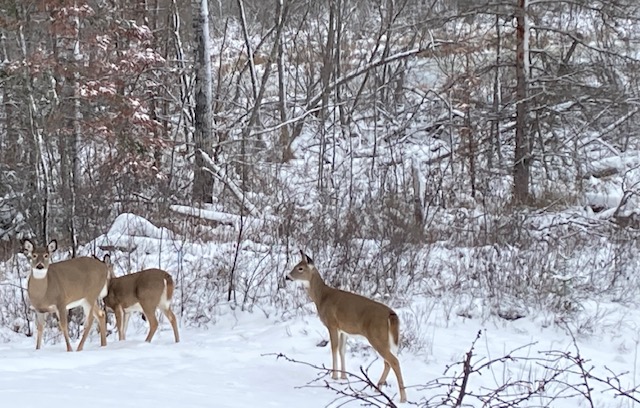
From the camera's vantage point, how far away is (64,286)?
6.89 m

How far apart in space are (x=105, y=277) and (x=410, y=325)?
10.3 ft

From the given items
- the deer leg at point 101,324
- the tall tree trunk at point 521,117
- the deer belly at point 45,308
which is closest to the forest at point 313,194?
the tall tree trunk at point 521,117

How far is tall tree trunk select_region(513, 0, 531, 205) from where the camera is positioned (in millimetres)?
14695

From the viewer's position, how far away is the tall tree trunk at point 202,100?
48.6 ft

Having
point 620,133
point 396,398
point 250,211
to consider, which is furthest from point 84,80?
point 620,133

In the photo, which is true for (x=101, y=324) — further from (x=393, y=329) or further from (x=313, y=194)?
(x=313, y=194)

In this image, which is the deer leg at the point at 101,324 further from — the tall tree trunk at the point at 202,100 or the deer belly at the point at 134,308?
the tall tree trunk at the point at 202,100

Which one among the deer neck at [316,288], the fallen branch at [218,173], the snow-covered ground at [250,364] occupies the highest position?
the fallen branch at [218,173]

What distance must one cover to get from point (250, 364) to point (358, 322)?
1.07m

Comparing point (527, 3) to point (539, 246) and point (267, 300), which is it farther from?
point (267, 300)

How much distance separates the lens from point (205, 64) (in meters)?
14.9

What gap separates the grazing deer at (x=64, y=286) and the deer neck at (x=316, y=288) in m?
1.98

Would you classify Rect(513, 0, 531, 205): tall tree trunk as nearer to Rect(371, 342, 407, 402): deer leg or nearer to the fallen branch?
the fallen branch

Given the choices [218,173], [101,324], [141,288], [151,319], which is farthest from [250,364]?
[218,173]
